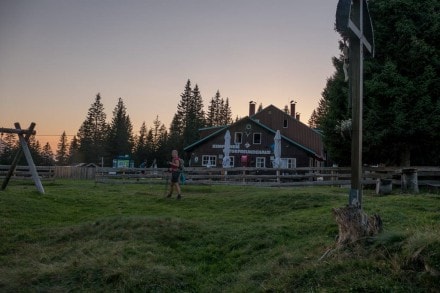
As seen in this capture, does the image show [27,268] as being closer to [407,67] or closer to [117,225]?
[117,225]

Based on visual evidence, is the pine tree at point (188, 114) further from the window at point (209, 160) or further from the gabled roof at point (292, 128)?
the window at point (209, 160)

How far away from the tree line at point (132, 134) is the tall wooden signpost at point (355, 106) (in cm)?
6780

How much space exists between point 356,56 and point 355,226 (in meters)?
3.09

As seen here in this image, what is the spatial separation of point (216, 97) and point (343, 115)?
80288mm

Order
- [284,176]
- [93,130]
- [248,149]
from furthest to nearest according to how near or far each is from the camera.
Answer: [93,130]
[248,149]
[284,176]

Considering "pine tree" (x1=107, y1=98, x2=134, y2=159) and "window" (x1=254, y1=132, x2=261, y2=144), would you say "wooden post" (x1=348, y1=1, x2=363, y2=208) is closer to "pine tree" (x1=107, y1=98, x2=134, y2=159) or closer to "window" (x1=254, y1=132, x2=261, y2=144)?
"window" (x1=254, y1=132, x2=261, y2=144)

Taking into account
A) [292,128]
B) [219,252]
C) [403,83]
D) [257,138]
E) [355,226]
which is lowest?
[219,252]

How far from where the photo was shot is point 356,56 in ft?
24.3

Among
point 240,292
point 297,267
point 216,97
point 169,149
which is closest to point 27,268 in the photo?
point 240,292

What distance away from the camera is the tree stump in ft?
19.4

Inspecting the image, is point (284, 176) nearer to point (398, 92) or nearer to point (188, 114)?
point (398, 92)

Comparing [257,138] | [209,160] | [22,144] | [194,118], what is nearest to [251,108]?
[257,138]

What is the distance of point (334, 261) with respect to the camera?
543 cm

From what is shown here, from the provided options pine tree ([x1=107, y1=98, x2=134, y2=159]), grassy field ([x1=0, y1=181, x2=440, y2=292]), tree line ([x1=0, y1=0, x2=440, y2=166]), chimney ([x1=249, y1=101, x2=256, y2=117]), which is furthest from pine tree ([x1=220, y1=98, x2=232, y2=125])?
grassy field ([x1=0, y1=181, x2=440, y2=292])
